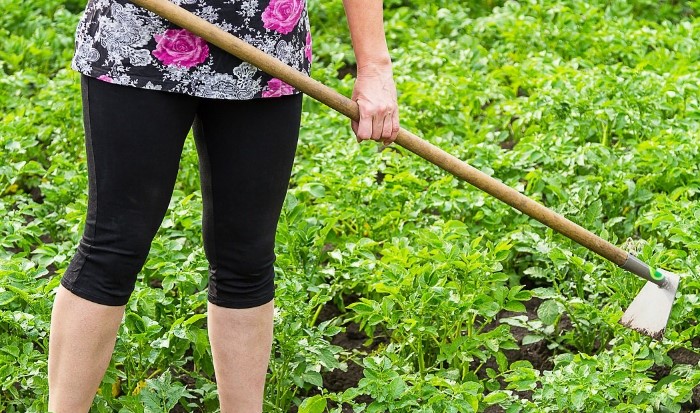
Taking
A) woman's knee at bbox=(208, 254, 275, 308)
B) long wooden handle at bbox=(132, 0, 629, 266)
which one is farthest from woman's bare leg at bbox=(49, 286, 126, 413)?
long wooden handle at bbox=(132, 0, 629, 266)

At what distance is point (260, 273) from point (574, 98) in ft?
8.01

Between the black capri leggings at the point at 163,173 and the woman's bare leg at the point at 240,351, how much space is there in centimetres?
13

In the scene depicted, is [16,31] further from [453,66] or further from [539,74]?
[539,74]

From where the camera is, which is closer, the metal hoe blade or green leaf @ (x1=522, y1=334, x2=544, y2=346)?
the metal hoe blade

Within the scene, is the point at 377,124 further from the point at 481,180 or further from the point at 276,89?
the point at 481,180

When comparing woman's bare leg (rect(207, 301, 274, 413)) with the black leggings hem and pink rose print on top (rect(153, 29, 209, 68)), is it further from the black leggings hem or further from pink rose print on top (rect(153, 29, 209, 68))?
pink rose print on top (rect(153, 29, 209, 68))

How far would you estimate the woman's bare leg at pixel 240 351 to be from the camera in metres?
2.54

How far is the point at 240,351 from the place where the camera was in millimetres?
2564

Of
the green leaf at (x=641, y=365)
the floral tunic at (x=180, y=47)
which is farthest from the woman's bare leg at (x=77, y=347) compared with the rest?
the green leaf at (x=641, y=365)

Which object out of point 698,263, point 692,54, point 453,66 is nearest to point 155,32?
point 698,263

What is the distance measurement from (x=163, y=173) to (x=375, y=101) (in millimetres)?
471

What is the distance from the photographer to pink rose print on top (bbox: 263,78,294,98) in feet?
7.50

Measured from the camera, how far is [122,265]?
2260 millimetres

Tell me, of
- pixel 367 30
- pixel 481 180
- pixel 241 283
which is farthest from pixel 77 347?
pixel 481 180
